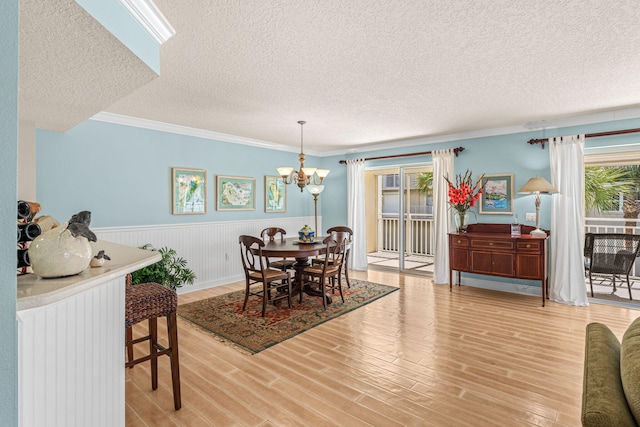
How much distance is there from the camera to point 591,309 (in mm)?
4066

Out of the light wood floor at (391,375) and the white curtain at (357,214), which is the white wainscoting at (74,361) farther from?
the white curtain at (357,214)

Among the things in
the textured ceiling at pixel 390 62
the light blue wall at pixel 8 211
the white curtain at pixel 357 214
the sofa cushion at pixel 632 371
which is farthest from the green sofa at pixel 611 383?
the white curtain at pixel 357 214

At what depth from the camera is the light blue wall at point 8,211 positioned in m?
0.75

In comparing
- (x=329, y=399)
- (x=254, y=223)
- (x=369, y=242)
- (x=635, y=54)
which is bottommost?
(x=329, y=399)

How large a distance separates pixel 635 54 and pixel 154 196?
5183 millimetres

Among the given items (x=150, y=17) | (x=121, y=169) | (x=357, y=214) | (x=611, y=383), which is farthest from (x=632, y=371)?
(x=357, y=214)

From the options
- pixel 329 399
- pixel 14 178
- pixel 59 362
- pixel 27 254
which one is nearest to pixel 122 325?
pixel 59 362

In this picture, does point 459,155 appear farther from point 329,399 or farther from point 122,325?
point 122,325

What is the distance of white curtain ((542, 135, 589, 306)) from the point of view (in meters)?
4.26

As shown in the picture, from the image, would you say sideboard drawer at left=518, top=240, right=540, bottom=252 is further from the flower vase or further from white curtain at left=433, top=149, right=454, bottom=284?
white curtain at left=433, top=149, right=454, bottom=284

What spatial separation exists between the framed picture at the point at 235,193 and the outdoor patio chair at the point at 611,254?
4987mm

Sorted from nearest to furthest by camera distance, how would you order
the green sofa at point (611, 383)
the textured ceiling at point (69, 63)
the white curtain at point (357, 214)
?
the green sofa at point (611, 383), the textured ceiling at point (69, 63), the white curtain at point (357, 214)

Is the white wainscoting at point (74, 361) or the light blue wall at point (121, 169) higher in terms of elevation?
the light blue wall at point (121, 169)

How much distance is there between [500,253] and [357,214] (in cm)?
275
